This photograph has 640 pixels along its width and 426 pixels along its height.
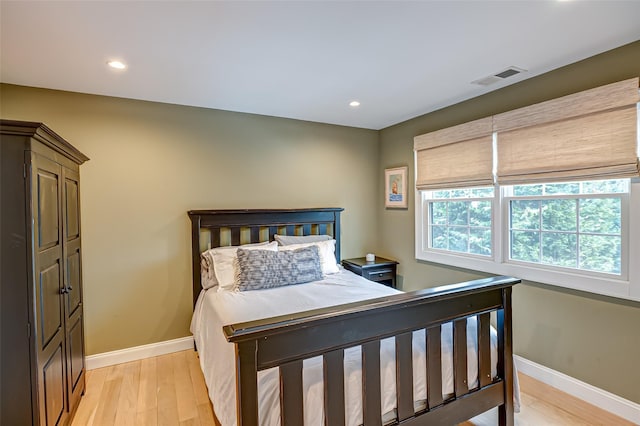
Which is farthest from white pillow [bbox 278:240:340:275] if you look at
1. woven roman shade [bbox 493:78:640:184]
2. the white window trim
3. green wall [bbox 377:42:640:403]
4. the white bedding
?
woven roman shade [bbox 493:78:640:184]

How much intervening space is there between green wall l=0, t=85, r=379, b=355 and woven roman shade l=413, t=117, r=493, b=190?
4.74 ft

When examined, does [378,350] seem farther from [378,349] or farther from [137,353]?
[137,353]

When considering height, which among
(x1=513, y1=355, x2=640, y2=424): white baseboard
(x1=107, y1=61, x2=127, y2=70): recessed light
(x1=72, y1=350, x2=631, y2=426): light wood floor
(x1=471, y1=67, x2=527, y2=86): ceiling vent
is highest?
(x1=107, y1=61, x2=127, y2=70): recessed light

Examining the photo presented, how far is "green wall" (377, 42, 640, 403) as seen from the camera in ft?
6.88

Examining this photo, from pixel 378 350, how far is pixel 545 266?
188 centimetres

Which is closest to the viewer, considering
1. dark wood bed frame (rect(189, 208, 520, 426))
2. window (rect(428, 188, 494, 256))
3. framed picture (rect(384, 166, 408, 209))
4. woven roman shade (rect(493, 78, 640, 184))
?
dark wood bed frame (rect(189, 208, 520, 426))

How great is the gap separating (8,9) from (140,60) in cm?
68

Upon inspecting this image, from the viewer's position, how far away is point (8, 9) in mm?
1612

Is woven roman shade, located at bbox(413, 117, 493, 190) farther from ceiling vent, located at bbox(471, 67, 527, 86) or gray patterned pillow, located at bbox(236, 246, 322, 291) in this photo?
gray patterned pillow, located at bbox(236, 246, 322, 291)

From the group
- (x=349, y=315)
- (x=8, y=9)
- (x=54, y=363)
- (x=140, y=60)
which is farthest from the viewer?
(x=140, y=60)

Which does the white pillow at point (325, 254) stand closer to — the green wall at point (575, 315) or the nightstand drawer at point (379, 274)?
the nightstand drawer at point (379, 274)

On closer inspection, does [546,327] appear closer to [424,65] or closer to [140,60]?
[424,65]

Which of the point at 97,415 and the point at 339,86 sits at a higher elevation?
the point at 339,86

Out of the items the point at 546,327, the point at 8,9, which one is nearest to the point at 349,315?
the point at 546,327
